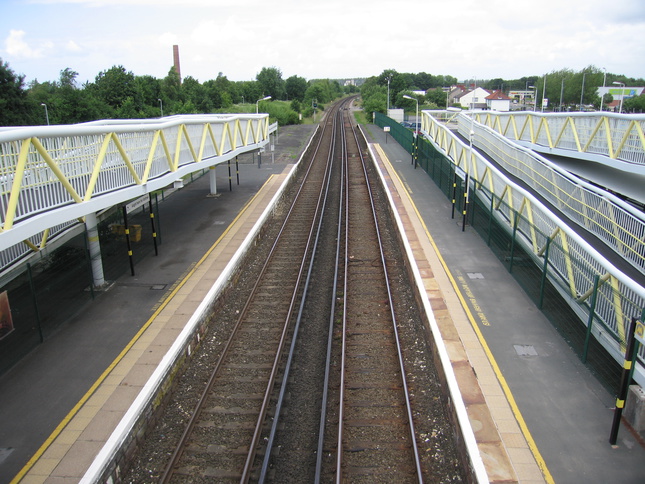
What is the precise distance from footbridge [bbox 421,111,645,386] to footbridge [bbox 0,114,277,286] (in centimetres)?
Answer: 978

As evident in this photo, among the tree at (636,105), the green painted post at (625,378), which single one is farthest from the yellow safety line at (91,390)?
the tree at (636,105)

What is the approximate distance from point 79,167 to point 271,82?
107640 mm

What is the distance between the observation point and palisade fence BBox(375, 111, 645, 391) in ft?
27.6

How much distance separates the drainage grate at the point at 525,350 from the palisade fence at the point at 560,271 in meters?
0.84

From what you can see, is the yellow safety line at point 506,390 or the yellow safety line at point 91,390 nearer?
the yellow safety line at point 506,390

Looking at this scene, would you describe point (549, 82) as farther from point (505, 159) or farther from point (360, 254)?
point (360, 254)

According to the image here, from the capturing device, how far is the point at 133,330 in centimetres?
1077

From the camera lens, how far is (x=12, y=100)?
41.8 meters

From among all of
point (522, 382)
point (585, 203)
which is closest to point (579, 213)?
point (585, 203)

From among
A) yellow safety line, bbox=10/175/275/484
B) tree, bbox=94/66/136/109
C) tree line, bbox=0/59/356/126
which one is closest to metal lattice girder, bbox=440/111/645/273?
yellow safety line, bbox=10/175/275/484

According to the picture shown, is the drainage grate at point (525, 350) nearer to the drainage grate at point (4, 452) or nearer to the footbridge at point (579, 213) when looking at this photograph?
the footbridge at point (579, 213)

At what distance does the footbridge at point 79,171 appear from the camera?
26.9 feet

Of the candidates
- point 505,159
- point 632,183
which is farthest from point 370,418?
point 505,159

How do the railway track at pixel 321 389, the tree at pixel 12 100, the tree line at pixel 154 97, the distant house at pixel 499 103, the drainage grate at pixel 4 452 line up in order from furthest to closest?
1. the distant house at pixel 499 103
2. the tree line at pixel 154 97
3. the tree at pixel 12 100
4. the railway track at pixel 321 389
5. the drainage grate at pixel 4 452
